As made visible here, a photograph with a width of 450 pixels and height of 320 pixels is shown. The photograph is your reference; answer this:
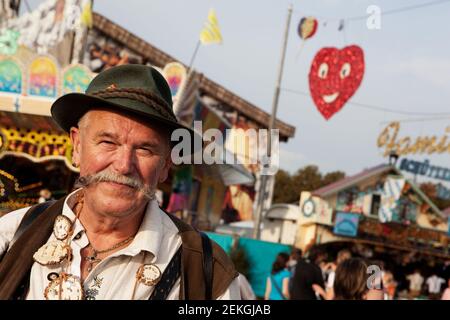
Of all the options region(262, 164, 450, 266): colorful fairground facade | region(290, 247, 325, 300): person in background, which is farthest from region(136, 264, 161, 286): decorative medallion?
region(262, 164, 450, 266): colorful fairground facade

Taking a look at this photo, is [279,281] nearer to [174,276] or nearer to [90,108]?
[174,276]

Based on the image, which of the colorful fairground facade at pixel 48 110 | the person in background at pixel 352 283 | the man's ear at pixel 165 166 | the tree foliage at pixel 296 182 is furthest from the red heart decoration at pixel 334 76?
the tree foliage at pixel 296 182

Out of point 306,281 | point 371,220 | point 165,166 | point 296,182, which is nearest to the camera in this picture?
point 165,166

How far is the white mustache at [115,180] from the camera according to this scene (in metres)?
1.82

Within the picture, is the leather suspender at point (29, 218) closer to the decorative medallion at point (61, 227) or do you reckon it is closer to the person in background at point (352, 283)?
the decorative medallion at point (61, 227)

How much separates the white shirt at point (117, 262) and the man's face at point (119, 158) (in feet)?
0.35

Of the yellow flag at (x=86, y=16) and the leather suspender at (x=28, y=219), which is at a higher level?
the yellow flag at (x=86, y=16)

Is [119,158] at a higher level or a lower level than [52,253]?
higher

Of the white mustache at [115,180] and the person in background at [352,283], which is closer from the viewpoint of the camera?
the white mustache at [115,180]

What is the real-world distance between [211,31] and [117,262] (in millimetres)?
7791

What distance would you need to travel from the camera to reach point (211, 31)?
934 cm

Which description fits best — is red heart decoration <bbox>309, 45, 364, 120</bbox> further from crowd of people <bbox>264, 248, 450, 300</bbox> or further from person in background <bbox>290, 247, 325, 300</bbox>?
person in background <bbox>290, 247, 325, 300</bbox>

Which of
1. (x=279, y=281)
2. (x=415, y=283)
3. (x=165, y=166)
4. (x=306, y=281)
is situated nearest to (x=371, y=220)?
(x=415, y=283)
